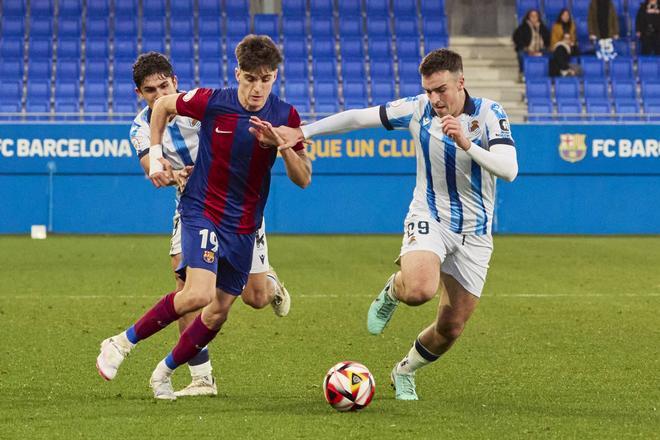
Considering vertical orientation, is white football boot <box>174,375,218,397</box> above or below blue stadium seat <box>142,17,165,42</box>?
below

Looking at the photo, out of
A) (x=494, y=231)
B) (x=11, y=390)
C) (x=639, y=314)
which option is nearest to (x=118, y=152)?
(x=494, y=231)

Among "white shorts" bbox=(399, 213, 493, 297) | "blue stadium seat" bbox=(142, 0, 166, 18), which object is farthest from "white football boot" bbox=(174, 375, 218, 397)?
"blue stadium seat" bbox=(142, 0, 166, 18)

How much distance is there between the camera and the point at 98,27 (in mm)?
28828

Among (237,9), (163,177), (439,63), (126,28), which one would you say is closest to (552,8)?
(237,9)

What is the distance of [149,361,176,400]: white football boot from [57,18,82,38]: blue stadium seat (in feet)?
74.3

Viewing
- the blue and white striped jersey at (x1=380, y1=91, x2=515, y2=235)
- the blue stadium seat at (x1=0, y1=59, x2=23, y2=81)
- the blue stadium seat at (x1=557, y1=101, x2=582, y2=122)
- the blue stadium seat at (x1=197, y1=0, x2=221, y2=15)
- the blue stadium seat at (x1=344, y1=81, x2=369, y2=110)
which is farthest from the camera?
the blue stadium seat at (x1=197, y1=0, x2=221, y2=15)

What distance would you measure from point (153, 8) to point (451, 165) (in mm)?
22998

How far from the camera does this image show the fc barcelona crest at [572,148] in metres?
24.8

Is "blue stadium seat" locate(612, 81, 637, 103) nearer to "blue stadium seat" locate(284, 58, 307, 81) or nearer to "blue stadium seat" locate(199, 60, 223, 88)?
"blue stadium seat" locate(284, 58, 307, 81)

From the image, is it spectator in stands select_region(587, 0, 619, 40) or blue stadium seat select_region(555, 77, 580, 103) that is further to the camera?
spectator in stands select_region(587, 0, 619, 40)

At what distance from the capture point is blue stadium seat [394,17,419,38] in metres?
29.6

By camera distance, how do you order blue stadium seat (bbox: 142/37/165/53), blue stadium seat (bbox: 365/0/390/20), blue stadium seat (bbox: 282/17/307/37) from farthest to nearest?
blue stadium seat (bbox: 365/0/390/20) → blue stadium seat (bbox: 282/17/307/37) → blue stadium seat (bbox: 142/37/165/53)

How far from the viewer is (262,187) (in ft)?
22.9

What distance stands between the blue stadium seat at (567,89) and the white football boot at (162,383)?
70.2ft
